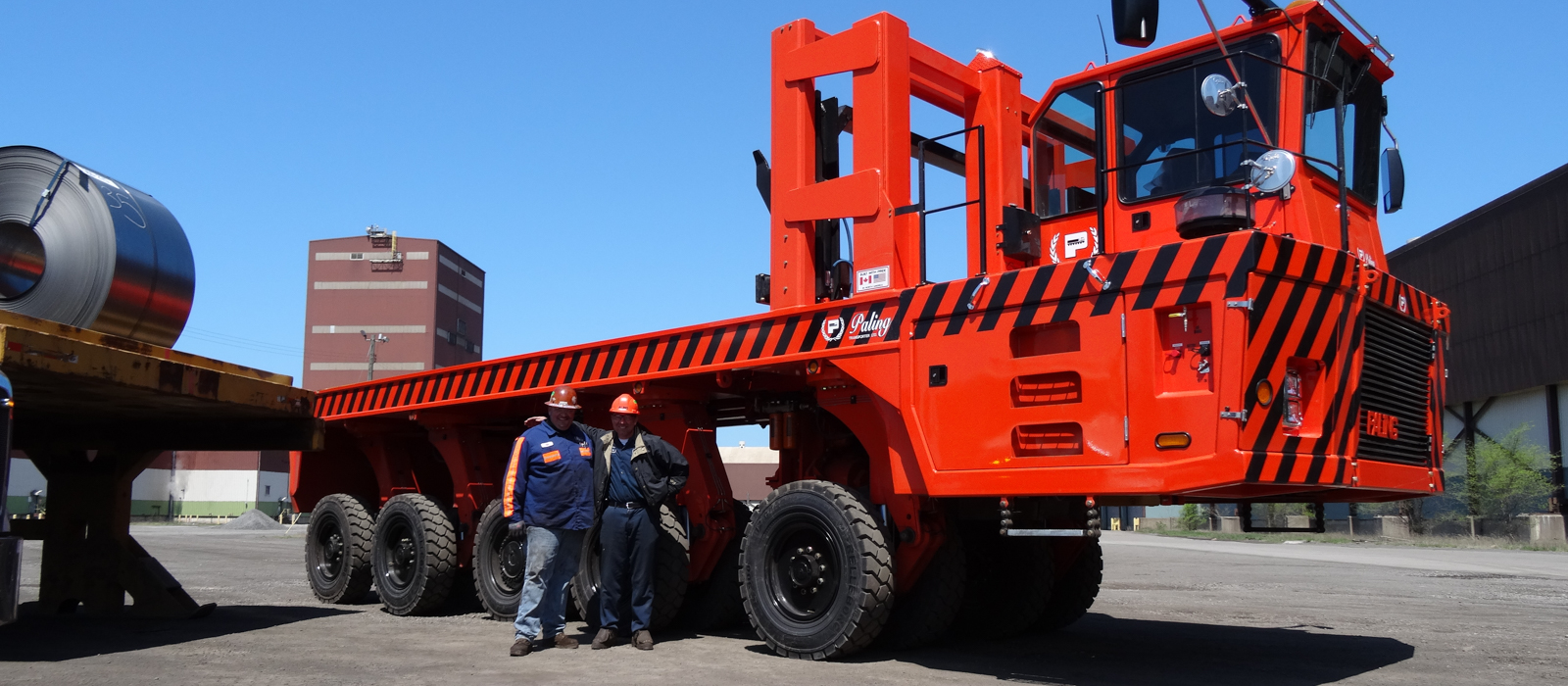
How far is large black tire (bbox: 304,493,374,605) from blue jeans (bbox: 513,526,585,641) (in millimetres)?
3982

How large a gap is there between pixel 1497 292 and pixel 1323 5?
3873 cm

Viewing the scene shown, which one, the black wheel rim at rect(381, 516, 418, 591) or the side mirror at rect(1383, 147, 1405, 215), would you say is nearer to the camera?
the side mirror at rect(1383, 147, 1405, 215)

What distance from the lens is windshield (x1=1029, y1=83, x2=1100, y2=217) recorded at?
700 centimetres

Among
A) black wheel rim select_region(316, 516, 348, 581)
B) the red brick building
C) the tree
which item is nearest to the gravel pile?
the red brick building

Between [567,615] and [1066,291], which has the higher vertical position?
[1066,291]

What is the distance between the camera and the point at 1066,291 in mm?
6090

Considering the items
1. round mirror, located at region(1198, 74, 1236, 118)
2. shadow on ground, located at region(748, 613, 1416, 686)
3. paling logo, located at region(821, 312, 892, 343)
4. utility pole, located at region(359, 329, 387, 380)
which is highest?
utility pole, located at region(359, 329, 387, 380)

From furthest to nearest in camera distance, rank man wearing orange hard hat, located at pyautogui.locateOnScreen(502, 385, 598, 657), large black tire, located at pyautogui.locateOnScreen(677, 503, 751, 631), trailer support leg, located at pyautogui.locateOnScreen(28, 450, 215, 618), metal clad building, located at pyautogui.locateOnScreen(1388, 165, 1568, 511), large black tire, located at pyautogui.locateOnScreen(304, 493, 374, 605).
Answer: metal clad building, located at pyautogui.locateOnScreen(1388, 165, 1568, 511), large black tire, located at pyautogui.locateOnScreen(304, 493, 374, 605), trailer support leg, located at pyautogui.locateOnScreen(28, 450, 215, 618), large black tire, located at pyautogui.locateOnScreen(677, 503, 751, 631), man wearing orange hard hat, located at pyautogui.locateOnScreen(502, 385, 598, 657)

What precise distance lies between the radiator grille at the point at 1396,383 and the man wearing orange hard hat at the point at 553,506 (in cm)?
463

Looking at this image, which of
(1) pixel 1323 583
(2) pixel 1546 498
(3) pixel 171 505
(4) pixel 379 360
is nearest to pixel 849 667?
(1) pixel 1323 583

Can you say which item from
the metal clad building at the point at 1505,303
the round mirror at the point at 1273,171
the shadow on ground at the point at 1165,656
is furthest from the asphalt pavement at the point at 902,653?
the metal clad building at the point at 1505,303

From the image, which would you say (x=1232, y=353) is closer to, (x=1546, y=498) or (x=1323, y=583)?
(x=1323, y=583)

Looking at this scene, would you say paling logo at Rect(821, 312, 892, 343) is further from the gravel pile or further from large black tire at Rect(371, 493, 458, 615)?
the gravel pile

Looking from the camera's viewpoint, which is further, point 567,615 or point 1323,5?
point 567,615
